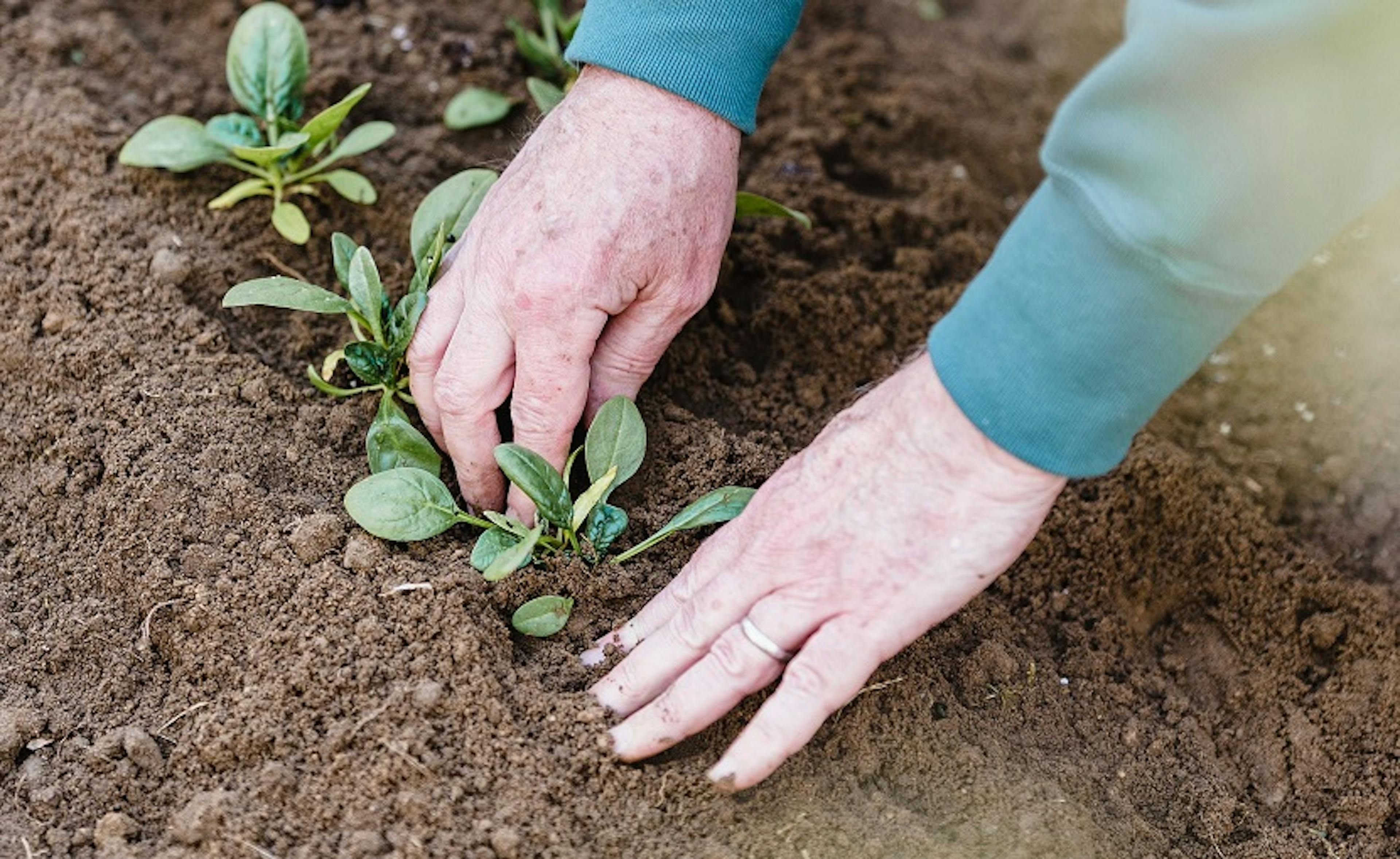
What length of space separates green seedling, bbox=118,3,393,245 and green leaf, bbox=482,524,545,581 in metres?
0.93

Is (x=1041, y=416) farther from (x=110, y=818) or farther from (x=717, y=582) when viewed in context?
(x=110, y=818)

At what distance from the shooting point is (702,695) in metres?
1.83

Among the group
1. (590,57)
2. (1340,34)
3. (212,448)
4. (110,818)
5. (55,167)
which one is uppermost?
(1340,34)

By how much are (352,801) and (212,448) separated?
710 mm

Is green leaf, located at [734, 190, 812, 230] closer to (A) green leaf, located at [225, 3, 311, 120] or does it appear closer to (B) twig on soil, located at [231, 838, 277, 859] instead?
(A) green leaf, located at [225, 3, 311, 120]

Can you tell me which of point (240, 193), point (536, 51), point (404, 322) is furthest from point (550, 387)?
point (536, 51)

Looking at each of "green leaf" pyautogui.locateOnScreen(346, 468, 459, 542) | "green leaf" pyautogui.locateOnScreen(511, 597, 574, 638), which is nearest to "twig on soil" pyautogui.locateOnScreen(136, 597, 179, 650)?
"green leaf" pyautogui.locateOnScreen(346, 468, 459, 542)

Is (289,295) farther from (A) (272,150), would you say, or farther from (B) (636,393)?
(B) (636,393)

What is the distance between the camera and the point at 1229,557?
242 centimetres

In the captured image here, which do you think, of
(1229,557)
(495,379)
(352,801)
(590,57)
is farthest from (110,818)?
(1229,557)

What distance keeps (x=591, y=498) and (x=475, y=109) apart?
119 centimetres

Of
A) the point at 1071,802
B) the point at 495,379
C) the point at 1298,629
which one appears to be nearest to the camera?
the point at 1071,802

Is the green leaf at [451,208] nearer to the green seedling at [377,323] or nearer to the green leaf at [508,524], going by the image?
the green seedling at [377,323]

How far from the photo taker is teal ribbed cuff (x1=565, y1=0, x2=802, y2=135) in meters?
2.10
